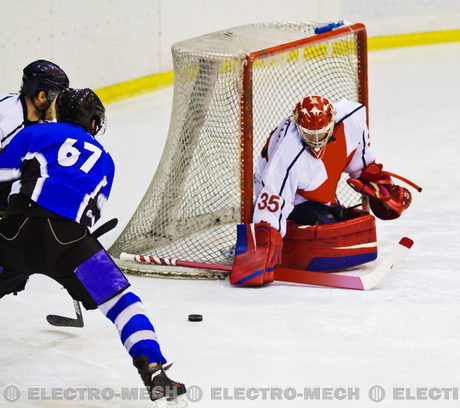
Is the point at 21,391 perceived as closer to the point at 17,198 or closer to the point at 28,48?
the point at 17,198

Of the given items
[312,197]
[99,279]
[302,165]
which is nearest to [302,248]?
[312,197]

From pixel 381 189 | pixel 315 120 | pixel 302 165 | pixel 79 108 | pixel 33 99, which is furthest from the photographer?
pixel 381 189

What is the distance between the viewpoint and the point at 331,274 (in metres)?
4.11

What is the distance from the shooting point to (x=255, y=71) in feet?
14.5

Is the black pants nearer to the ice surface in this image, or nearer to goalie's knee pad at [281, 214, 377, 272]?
the ice surface

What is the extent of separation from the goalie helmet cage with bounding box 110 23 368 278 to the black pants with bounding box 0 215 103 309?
1.31 meters

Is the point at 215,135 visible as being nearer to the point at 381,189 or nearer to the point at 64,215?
the point at 381,189

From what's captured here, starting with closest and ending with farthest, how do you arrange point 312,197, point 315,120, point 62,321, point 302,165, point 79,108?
point 79,108
point 62,321
point 315,120
point 302,165
point 312,197

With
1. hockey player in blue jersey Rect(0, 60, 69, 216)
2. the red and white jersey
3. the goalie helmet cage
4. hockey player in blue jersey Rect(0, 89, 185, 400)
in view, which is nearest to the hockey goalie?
the red and white jersey

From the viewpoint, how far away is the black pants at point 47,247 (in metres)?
2.86

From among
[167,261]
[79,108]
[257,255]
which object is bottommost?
[167,261]

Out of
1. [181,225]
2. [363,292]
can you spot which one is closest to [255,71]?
[181,225]

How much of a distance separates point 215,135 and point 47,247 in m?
1.46

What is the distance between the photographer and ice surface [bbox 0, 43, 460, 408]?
3180 millimetres
